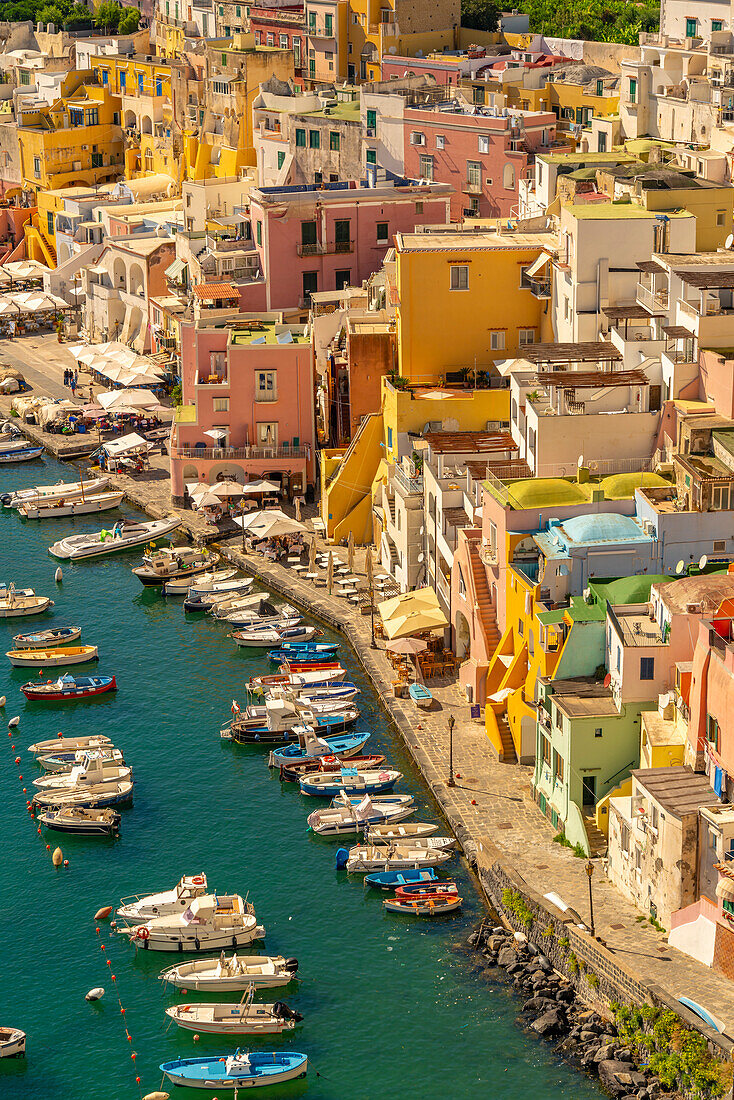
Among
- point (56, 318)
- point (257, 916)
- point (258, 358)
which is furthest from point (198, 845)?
point (56, 318)

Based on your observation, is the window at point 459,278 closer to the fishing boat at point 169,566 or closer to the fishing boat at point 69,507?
the fishing boat at point 169,566

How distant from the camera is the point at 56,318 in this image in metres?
120

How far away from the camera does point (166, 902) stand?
5409cm

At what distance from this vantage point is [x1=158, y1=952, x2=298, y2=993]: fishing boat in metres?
50.8

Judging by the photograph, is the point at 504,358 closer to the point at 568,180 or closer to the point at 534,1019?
the point at 568,180

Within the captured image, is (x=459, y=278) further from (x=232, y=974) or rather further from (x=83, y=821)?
(x=232, y=974)

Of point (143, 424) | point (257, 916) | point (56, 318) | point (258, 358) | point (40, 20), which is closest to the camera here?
point (257, 916)

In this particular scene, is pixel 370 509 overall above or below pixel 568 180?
below

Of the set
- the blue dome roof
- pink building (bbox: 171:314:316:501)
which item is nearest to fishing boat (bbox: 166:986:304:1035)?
the blue dome roof

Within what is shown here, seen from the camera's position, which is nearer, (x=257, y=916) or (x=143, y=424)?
(x=257, y=916)

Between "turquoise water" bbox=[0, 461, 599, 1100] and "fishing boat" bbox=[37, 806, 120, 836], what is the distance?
0.41m

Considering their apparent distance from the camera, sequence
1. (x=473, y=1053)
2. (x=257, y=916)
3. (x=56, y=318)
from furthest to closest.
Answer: (x=56, y=318) → (x=257, y=916) → (x=473, y=1053)

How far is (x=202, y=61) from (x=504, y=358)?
60.0 meters

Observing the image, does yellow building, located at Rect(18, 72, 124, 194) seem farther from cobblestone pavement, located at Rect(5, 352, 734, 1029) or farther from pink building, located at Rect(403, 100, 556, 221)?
cobblestone pavement, located at Rect(5, 352, 734, 1029)
